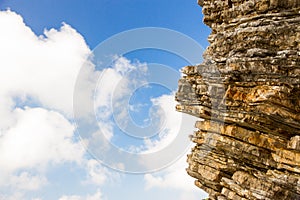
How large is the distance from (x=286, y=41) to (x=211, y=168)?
11185 mm

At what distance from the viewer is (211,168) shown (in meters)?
26.5

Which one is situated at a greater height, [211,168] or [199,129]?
[199,129]

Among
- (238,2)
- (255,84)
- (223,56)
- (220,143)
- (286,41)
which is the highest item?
(238,2)

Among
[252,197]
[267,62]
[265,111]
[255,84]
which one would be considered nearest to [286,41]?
[267,62]

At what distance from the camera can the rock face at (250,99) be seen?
72.7 ft

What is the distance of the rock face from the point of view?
872 inches

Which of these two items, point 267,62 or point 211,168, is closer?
point 267,62

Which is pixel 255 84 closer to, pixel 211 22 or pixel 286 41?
pixel 286 41

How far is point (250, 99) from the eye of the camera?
916 inches

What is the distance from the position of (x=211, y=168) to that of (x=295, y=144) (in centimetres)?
701

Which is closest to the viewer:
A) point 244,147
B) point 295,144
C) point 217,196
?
point 295,144

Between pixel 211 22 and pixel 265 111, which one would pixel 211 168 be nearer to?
pixel 265 111

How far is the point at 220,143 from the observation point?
25.2m

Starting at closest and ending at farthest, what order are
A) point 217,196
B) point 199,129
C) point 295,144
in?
point 295,144 → point 217,196 → point 199,129
